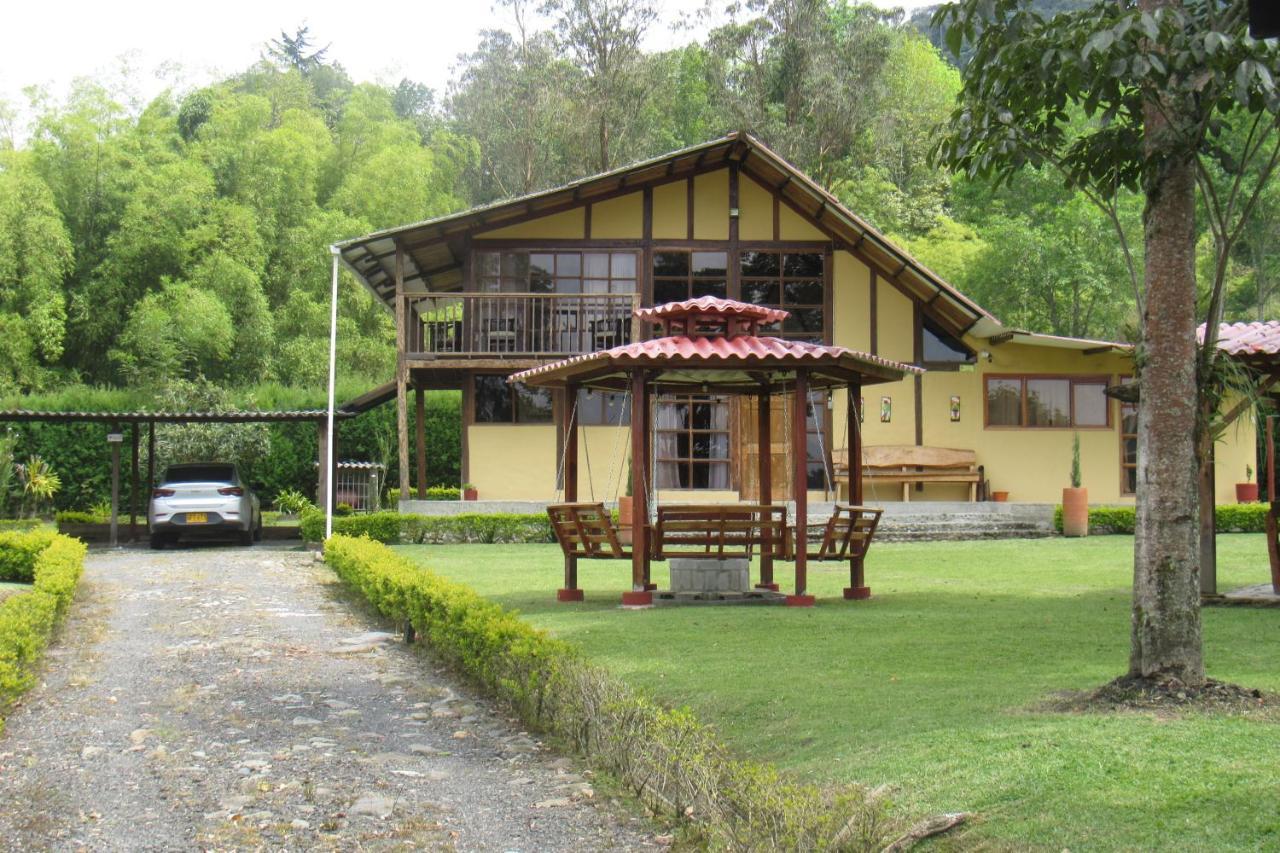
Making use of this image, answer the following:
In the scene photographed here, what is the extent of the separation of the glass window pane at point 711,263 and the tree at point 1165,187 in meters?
16.0

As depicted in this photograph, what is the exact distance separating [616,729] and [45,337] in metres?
30.2

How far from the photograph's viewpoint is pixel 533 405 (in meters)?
22.6

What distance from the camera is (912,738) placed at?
19.1 ft

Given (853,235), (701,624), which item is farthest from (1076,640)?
(853,235)

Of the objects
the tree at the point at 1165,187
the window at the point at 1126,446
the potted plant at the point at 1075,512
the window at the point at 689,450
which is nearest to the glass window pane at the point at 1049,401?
the window at the point at 1126,446

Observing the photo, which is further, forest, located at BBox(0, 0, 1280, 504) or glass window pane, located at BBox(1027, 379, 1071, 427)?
forest, located at BBox(0, 0, 1280, 504)

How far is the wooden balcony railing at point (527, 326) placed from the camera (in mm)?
21953

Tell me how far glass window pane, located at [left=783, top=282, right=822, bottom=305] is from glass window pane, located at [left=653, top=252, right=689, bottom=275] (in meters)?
1.73

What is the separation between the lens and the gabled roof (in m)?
21.8

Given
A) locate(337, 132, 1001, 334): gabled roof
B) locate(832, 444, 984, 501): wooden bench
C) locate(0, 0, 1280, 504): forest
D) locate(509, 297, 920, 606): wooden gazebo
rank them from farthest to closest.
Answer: locate(0, 0, 1280, 504): forest → locate(832, 444, 984, 501): wooden bench → locate(337, 132, 1001, 334): gabled roof → locate(509, 297, 920, 606): wooden gazebo

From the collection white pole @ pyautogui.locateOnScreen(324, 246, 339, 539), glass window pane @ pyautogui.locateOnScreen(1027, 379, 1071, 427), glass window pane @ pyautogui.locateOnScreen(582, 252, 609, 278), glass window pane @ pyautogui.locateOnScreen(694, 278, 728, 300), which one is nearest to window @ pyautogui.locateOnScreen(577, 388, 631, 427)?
glass window pane @ pyautogui.locateOnScreen(582, 252, 609, 278)

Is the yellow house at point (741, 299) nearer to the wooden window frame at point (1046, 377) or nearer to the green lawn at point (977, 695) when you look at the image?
the wooden window frame at point (1046, 377)

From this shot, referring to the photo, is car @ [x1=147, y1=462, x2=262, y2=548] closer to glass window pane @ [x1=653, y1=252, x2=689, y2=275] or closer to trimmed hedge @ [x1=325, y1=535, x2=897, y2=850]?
glass window pane @ [x1=653, y1=252, x2=689, y2=275]

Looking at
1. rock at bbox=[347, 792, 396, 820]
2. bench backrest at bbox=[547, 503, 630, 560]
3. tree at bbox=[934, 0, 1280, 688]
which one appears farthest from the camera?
bench backrest at bbox=[547, 503, 630, 560]
